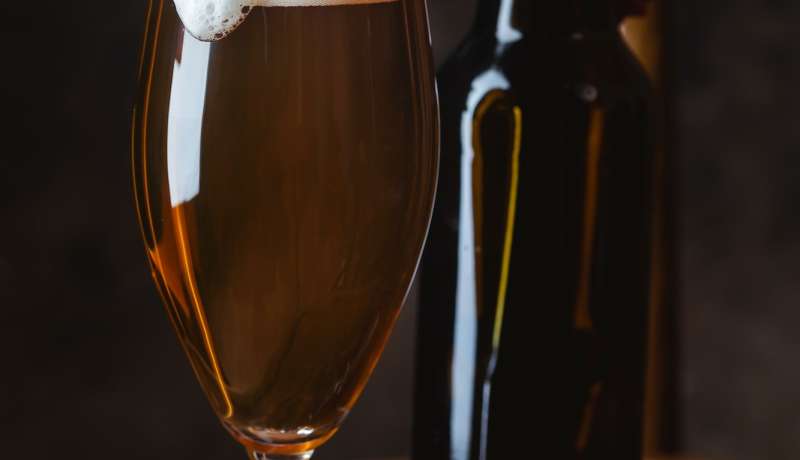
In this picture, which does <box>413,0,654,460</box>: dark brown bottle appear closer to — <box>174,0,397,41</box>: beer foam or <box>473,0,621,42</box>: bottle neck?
<box>473,0,621,42</box>: bottle neck

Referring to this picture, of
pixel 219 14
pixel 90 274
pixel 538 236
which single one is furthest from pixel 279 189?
pixel 90 274

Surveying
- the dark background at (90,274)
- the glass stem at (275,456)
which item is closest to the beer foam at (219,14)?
the glass stem at (275,456)

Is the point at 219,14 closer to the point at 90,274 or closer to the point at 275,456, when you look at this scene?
the point at 275,456

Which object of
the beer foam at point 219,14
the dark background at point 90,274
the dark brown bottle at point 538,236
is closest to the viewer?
the beer foam at point 219,14

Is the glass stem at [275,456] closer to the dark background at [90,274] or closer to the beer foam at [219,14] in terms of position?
the beer foam at [219,14]

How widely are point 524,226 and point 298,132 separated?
0.16 m

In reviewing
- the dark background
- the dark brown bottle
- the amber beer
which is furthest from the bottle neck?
the dark background

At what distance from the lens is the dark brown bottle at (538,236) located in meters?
0.39

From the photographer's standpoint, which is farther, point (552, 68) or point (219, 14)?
point (552, 68)

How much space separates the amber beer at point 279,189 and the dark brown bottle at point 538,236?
0.12 meters

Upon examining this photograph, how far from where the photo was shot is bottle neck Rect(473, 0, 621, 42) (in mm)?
409

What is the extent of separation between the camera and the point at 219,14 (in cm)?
25

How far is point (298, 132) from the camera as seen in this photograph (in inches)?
10.1

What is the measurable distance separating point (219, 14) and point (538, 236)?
0.61ft
